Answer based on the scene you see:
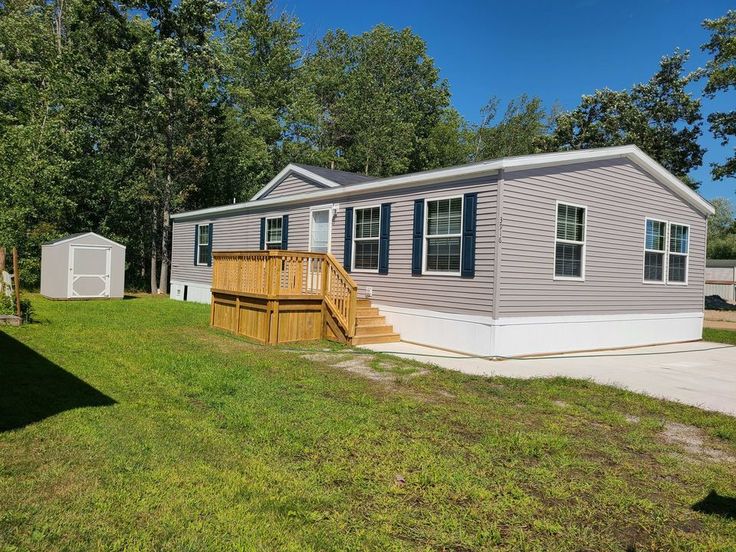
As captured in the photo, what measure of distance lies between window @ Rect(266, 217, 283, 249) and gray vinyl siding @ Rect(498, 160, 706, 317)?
6.55m

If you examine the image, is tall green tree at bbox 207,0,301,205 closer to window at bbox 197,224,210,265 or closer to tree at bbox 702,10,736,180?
window at bbox 197,224,210,265

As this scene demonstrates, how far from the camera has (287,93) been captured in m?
25.5

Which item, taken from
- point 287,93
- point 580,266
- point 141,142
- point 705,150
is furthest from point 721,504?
point 705,150

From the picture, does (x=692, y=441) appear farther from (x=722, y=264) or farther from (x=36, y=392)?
(x=722, y=264)

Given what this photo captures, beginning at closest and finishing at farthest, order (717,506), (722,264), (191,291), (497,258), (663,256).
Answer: (717,506) → (497,258) → (663,256) → (191,291) → (722,264)

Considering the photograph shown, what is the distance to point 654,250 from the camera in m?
10.6

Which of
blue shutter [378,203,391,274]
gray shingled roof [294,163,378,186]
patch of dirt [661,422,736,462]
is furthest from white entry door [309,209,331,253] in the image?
patch of dirt [661,422,736,462]

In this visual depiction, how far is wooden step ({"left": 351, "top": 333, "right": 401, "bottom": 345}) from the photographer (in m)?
8.90

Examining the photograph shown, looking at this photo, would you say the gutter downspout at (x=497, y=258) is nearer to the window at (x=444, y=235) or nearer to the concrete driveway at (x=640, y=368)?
the concrete driveway at (x=640, y=368)

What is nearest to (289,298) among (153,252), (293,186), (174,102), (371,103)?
(293,186)

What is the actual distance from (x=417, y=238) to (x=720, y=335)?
873 centimetres

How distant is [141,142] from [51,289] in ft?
28.1

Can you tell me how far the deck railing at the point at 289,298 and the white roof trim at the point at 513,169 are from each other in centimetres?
185

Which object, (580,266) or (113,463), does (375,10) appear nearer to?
(580,266)
